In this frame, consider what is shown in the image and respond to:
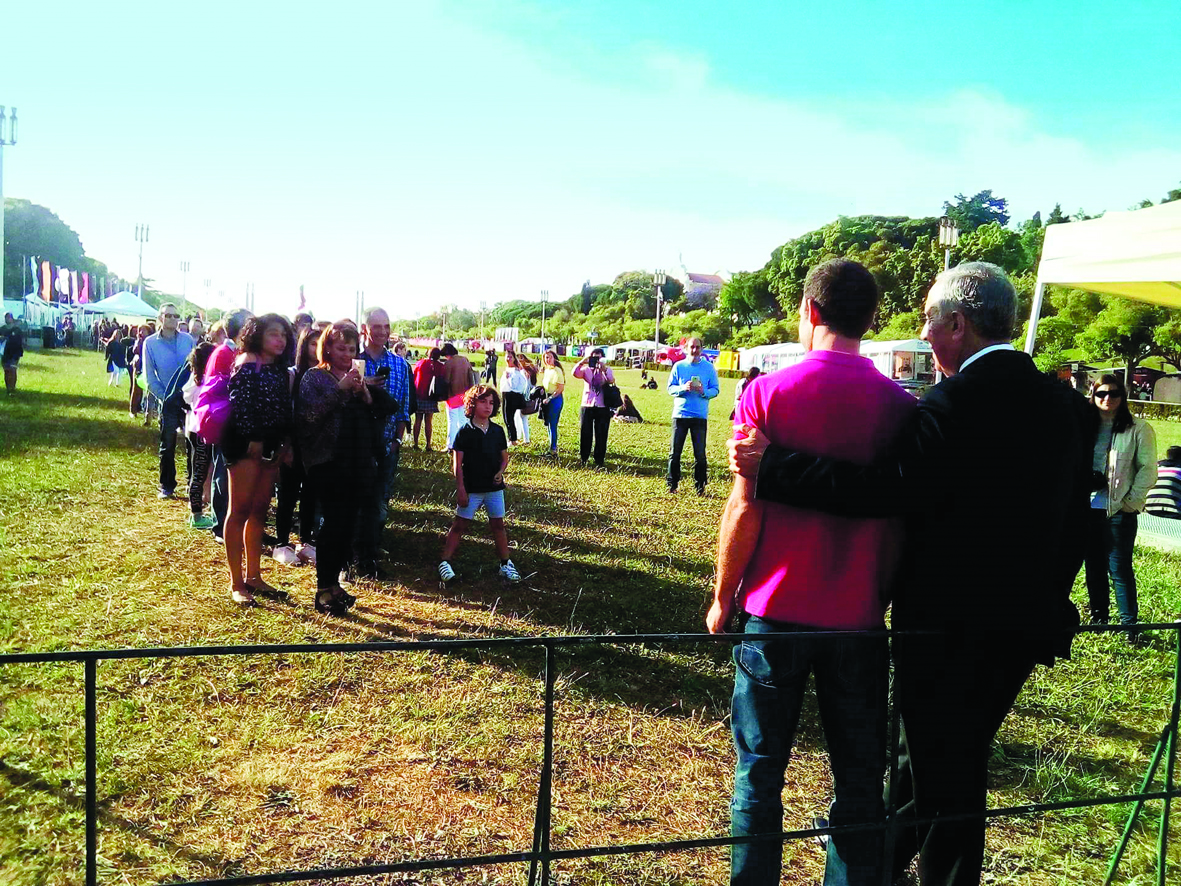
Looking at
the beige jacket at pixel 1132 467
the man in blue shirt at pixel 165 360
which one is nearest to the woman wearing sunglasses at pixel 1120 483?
the beige jacket at pixel 1132 467

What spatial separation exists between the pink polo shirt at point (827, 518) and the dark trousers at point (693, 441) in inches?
301

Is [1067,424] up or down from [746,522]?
up

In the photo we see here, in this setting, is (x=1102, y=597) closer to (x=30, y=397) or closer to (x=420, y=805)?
(x=420, y=805)

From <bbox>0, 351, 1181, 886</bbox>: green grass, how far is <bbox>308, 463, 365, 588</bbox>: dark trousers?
34cm

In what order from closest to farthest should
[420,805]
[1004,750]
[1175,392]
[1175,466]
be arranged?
[420,805] < [1004,750] < [1175,466] < [1175,392]

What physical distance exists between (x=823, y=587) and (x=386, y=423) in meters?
4.42

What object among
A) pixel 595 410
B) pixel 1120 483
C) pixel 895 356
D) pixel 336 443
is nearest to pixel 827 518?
pixel 336 443

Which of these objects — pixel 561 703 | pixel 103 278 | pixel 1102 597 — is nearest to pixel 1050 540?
pixel 561 703

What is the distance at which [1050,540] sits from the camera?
2.00m

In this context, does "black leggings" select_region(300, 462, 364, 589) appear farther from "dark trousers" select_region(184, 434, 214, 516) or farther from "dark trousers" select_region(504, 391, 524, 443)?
"dark trousers" select_region(504, 391, 524, 443)

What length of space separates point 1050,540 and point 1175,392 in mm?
44841

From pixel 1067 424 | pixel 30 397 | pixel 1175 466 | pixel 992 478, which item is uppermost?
pixel 1067 424

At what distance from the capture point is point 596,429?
12.4 m

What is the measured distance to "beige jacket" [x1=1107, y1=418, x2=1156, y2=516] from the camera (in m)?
5.56
